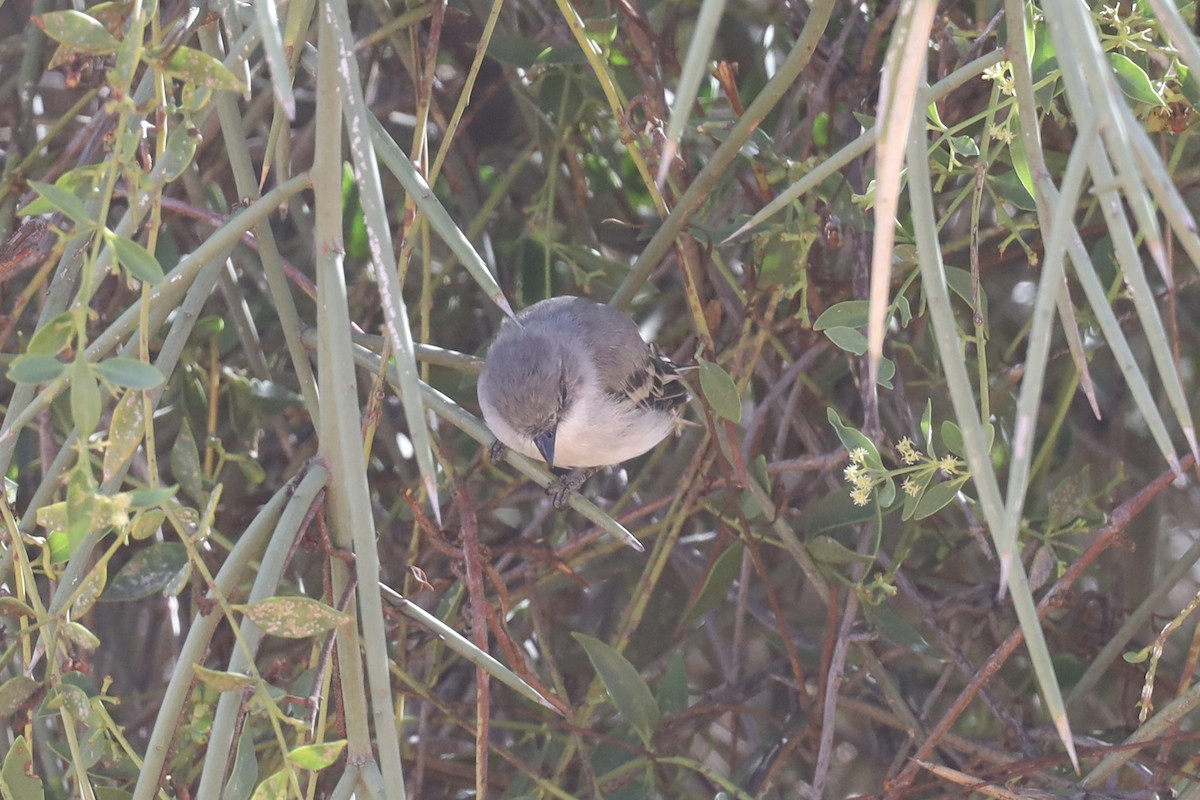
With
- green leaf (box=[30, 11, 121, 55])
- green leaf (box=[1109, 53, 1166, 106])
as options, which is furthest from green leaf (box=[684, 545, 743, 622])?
green leaf (box=[30, 11, 121, 55])

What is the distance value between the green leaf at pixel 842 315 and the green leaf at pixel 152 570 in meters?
1.22

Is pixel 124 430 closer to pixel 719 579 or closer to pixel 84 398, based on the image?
pixel 84 398

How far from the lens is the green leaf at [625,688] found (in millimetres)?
2607

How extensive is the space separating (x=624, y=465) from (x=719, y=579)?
1.10 meters

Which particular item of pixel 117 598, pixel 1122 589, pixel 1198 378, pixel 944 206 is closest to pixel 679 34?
pixel 944 206

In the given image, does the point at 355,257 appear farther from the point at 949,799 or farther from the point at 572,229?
the point at 949,799

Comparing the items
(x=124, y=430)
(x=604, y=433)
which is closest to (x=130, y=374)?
(x=124, y=430)

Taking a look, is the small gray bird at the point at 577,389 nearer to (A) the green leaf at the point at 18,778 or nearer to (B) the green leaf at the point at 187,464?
(B) the green leaf at the point at 187,464

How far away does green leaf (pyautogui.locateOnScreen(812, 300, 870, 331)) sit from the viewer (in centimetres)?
207

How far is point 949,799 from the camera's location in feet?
7.98

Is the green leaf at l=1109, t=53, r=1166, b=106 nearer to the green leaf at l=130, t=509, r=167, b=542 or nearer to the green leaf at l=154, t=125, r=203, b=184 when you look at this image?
the green leaf at l=154, t=125, r=203, b=184

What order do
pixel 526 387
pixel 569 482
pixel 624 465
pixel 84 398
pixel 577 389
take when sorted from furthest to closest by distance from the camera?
pixel 624 465 < pixel 577 389 < pixel 569 482 < pixel 526 387 < pixel 84 398

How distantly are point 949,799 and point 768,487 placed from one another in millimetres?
715

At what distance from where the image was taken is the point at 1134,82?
6.35 ft
